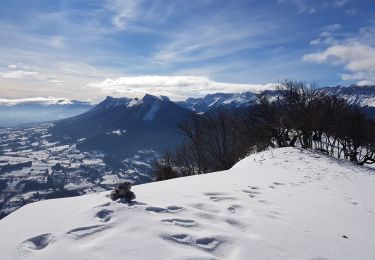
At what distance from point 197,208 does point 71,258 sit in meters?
2.94

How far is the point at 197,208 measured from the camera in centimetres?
650

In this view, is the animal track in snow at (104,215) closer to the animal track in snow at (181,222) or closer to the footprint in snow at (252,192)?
the animal track in snow at (181,222)

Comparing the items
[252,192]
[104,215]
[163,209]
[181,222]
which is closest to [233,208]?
[163,209]

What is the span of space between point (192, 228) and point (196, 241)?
54cm

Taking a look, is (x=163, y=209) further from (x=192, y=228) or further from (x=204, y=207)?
(x=192, y=228)

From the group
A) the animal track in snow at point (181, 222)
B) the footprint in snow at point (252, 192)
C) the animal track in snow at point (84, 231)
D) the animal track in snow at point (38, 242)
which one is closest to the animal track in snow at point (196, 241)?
the animal track in snow at point (181, 222)

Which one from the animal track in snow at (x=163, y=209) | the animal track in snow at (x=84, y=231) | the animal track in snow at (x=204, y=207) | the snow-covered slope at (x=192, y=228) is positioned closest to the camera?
the snow-covered slope at (x=192, y=228)

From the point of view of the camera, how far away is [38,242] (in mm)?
4574

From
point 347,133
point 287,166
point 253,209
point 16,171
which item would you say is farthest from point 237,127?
point 16,171

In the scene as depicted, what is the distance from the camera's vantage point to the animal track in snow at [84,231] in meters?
4.73

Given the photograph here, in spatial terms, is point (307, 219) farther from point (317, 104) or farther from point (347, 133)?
point (317, 104)

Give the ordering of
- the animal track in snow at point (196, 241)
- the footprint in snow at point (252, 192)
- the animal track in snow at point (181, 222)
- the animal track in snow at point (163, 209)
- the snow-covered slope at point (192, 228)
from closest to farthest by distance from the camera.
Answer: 1. the snow-covered slope at point (192, 228)
2. the animal track in snow at point (196, 241)
3. the animal track in snow at point (181, 222)
4. the animal track in snow at point (163, 209)
5. the footprint in snow at point (252, 192)

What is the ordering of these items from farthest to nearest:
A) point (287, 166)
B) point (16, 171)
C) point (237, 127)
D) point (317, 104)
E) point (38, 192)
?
point (16, 171) → point (38, 192) → point (237, 127) → point (317, 104) → point (287, 166)

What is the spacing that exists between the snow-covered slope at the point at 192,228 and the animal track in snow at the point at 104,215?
2 centimetres
